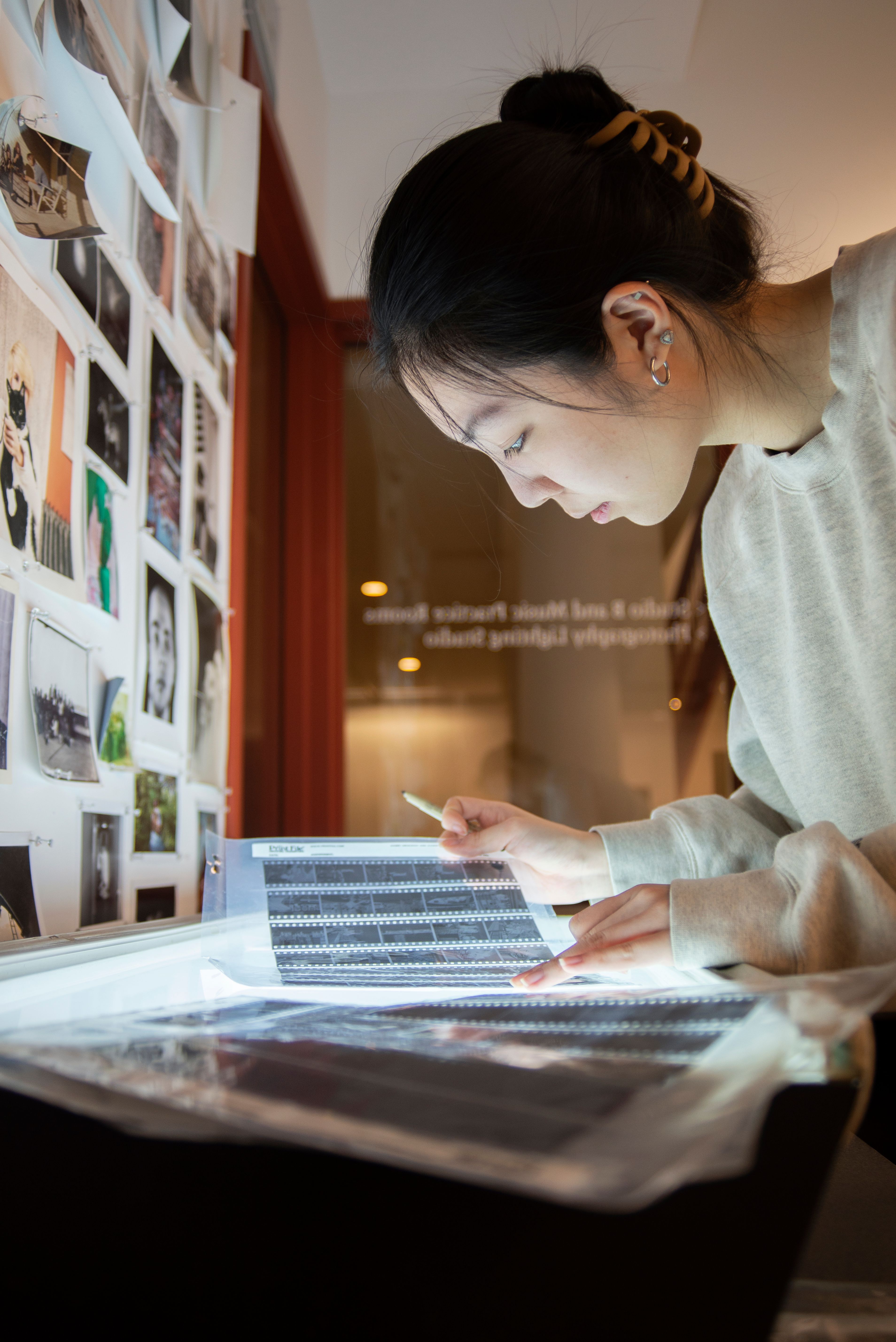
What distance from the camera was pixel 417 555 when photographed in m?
2.10

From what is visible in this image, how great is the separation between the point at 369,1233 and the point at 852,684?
0.76 meters

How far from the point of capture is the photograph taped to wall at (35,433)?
0.63m

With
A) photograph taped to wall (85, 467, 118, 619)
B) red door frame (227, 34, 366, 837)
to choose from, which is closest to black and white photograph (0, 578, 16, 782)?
photograph taped to wall (85, 467, 118, 619)

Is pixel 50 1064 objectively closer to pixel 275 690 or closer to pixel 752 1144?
pixel 752 1144

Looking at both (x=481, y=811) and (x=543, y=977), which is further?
(x=481, y=811)

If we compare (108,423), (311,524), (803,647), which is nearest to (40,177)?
(108,423)

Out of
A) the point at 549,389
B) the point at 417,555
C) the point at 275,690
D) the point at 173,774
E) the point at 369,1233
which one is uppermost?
the point at 417,555

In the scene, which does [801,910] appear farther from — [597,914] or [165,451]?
[165,451]

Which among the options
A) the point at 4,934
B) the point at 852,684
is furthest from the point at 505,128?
the point at 4,934

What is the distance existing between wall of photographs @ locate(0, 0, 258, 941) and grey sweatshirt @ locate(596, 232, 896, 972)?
1.52 feet

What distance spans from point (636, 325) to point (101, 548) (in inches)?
19.9

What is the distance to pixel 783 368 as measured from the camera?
2.66 ft

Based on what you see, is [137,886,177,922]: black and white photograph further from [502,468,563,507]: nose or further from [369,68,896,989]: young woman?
[502,468,563,507]: nose

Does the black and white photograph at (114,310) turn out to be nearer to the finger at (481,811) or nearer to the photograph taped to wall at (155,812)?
the photograph taped to wall at (155,812)
